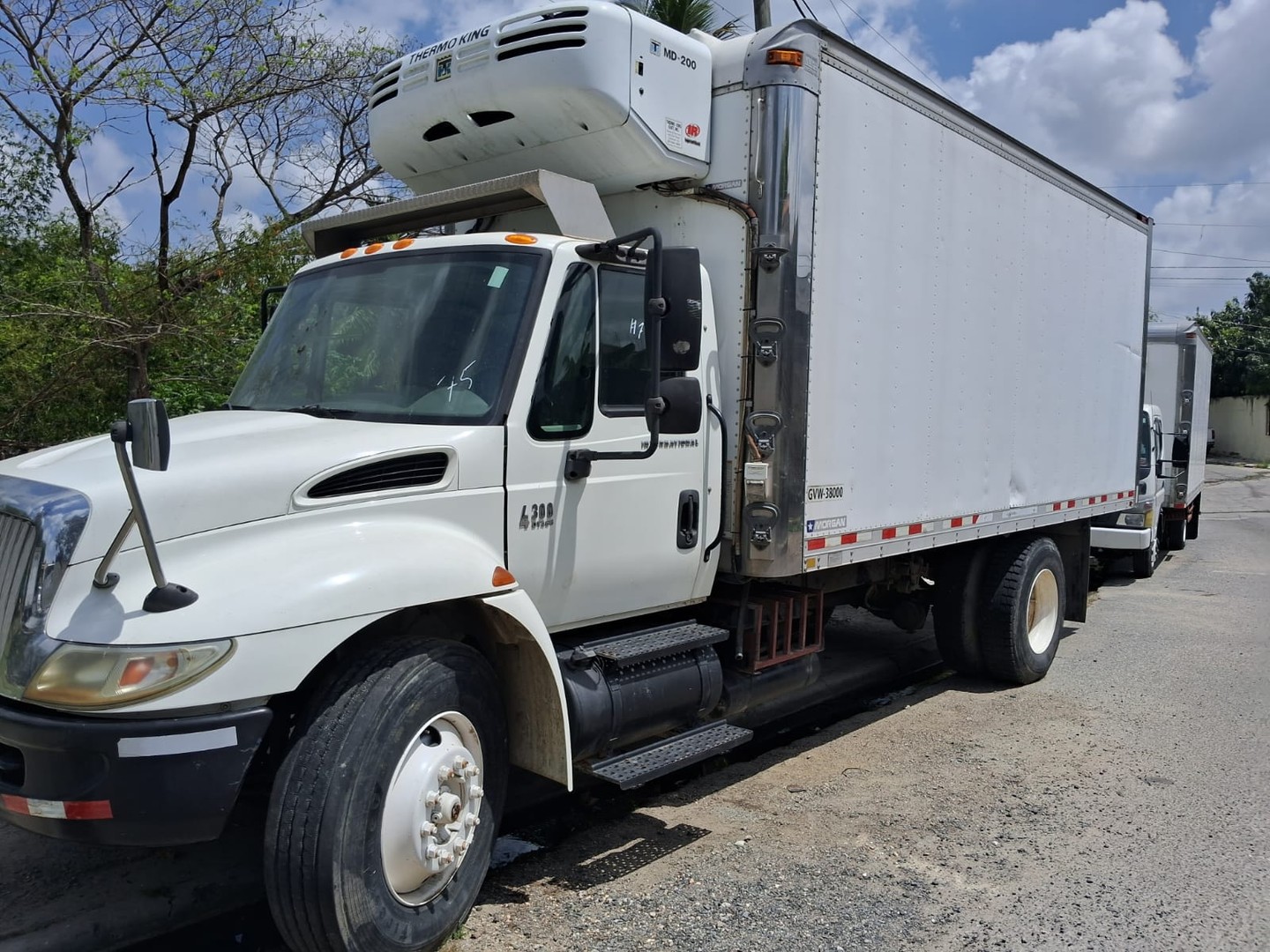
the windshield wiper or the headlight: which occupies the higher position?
the windshield wiper

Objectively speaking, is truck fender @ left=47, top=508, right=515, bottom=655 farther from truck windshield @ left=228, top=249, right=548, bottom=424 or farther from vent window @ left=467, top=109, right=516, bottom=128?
vent window @ left=467, top=109, right=516, bottom=128

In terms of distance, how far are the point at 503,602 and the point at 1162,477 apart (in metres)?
13.5

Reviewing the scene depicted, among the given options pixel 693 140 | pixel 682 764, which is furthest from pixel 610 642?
pixel 693 140

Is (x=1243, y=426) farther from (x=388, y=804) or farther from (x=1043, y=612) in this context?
(x=388, y=804)

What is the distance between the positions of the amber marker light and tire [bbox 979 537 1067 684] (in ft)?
13.6

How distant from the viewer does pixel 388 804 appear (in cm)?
332

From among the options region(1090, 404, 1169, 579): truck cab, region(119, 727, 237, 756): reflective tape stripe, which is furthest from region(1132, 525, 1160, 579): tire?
region(119, 727, 237, 756): reflective tape stripe

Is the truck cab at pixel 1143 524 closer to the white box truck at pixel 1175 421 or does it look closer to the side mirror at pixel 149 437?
the white box truck at pixel 1175 421

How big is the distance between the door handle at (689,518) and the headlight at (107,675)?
235cm

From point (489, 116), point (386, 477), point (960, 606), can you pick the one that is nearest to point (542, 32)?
point (489, 116)

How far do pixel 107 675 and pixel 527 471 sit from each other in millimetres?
1655

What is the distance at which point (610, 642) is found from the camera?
4.42 metres

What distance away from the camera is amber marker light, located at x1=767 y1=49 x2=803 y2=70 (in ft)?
15.6

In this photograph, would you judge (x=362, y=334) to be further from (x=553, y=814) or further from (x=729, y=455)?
(x=553, y=814)
